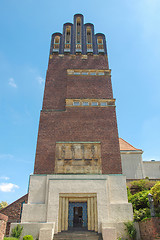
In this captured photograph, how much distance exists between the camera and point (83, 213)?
617 inches

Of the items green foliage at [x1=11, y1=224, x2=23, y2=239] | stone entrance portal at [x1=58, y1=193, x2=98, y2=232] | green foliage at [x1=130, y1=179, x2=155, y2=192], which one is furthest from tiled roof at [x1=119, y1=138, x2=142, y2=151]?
green foliage at [x1=11, y1=224, x2=23, y2=239]

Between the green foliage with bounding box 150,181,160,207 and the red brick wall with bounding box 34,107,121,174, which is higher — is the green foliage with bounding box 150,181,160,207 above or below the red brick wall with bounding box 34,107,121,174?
below

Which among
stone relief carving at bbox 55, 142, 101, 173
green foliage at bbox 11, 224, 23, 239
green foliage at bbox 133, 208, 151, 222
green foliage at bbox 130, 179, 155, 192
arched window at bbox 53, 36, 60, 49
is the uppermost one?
arched window at bbox 53, 36, 60, 49

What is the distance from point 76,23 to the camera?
97.8 ft

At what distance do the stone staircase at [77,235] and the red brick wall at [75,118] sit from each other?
4954mm

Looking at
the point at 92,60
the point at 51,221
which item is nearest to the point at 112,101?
the point at 92,60

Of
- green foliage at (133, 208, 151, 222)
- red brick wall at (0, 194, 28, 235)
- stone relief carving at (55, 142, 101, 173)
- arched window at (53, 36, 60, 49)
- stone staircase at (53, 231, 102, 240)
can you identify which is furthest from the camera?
arched window at (53, 36, 60, 49)

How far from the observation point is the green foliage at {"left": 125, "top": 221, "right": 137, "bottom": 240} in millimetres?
13465

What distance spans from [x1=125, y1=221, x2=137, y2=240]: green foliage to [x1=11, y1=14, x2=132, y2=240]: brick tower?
530 millimetres

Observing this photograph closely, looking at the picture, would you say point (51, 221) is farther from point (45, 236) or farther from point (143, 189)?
point (143, 189)

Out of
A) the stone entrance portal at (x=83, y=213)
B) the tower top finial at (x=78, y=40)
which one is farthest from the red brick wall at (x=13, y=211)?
the tower top finial at (x=78, y=40)

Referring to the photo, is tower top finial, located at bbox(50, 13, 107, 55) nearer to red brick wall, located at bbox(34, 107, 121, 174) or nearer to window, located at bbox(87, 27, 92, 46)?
window, located at bbox(87, 27, 92, 46)

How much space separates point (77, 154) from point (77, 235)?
6454 millimetres

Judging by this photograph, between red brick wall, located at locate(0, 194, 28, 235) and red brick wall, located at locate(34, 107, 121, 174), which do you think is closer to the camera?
red brick wall, located at locate(34, 107, 121, 174)
